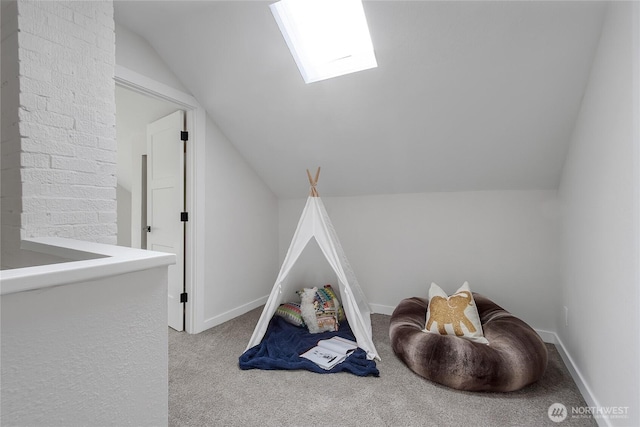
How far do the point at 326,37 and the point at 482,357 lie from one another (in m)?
2.24

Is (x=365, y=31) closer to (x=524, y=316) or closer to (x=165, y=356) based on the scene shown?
(x=165, y=356)

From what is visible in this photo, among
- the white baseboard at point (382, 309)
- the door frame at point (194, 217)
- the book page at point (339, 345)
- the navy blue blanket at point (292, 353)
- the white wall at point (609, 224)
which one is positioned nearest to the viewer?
the white wall at point (609, 224)

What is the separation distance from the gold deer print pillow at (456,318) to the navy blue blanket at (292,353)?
51cm

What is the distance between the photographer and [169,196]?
2682 millimetres

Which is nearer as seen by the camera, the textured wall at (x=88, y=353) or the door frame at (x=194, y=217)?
the textured wall at (x=88, y=353)

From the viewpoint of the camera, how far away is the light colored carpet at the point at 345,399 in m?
1.51

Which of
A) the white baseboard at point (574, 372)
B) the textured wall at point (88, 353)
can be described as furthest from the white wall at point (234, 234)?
the white baseboard at point (574, 372)

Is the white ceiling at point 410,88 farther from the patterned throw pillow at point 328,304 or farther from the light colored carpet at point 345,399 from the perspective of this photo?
the light colored carpet at point 345,399

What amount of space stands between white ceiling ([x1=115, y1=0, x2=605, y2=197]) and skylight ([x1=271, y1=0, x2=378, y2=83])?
86 mm

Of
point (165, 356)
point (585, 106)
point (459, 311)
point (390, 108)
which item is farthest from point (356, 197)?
point (165, 356)

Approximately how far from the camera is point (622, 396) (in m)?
1.25

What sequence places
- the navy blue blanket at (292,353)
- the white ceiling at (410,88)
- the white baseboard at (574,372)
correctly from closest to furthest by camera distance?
the white baseboard at (574,372), the white ceiling at (410,88), the navy blue blanket at (292,353)

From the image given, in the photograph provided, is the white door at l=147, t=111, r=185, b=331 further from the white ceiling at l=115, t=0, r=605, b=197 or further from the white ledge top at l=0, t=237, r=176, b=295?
the white ledge top at l=0, t=237, r=176, b=295

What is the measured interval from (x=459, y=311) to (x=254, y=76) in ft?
7.15
